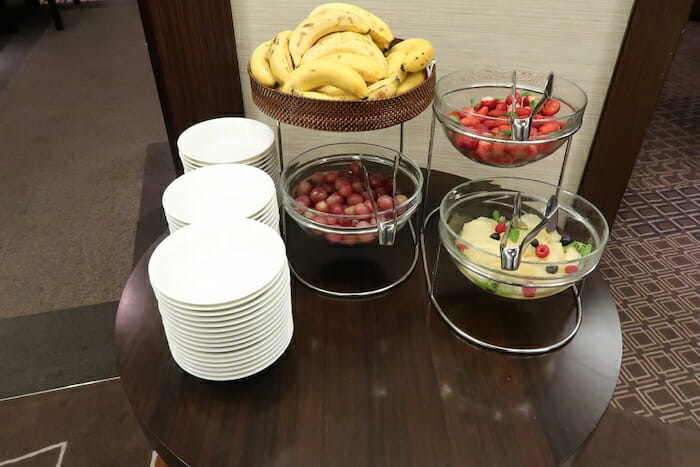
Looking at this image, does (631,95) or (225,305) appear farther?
(631,95)

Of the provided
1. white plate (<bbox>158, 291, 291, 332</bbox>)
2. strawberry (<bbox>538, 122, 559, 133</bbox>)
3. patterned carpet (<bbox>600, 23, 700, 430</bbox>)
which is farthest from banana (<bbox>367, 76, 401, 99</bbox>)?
patterned carpet (<bbox>600, 23, 700, 430</bbox>)

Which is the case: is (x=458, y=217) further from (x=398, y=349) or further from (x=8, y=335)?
(x=8, y=335)

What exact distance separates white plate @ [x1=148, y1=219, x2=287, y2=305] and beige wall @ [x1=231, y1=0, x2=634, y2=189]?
0.64 metres

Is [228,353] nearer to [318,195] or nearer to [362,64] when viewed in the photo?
[318,195]

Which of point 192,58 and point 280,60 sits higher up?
point 280,60

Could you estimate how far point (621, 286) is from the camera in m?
1.63

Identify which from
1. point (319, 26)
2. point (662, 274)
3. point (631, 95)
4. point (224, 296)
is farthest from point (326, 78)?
point (662, 274)

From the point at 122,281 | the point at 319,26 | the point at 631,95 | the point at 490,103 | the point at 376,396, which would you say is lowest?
the point at 122,281

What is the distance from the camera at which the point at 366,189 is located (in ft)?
2.74

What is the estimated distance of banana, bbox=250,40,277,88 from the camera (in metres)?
0.80

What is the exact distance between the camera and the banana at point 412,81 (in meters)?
0.79

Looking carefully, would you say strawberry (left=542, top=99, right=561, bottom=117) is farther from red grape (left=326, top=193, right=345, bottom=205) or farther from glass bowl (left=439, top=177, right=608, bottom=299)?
red grape (left=326, top=193, right=345, bottom=205)

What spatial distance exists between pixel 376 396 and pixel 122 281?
1.26m

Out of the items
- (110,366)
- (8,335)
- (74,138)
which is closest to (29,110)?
(74,138)
